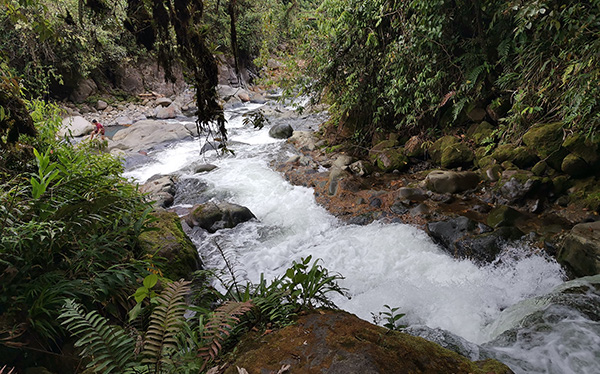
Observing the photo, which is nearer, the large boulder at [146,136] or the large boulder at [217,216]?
the large boulder at [217,216]

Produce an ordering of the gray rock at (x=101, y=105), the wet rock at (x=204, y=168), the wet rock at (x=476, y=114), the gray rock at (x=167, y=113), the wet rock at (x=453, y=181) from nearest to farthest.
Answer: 1. the wet rock at (x=453, y=181)
2. the wet rock at (x=476, y=114)
3. the wet rock at (x=204, y=168)
4. the gray rock at (x=167, y=113)
5. the gray rock at (x=101, y=105)

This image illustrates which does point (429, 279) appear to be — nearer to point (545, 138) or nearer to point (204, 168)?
point (545, 138)

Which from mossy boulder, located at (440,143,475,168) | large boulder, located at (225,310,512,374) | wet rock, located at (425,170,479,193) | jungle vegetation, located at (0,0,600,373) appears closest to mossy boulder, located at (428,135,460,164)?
mossy boulder, located at (440,143,475,168)

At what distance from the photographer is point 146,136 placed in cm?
1344

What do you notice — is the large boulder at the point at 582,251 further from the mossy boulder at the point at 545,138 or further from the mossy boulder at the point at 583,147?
the mossy boulder at the point at 545,138

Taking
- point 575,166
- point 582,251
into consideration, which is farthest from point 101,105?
point 582,251

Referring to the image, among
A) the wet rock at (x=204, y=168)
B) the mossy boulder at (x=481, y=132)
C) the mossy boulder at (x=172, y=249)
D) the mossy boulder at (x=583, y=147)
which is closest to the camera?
the mossy boulder at (x=172, y=249)

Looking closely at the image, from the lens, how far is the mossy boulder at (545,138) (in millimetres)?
5270

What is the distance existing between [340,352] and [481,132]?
6.80 meters

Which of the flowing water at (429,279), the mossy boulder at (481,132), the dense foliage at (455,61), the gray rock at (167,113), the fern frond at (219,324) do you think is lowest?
the flowing water at (429,279)

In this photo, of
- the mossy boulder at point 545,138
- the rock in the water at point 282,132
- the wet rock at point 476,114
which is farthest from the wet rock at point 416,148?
the rock in the water at point 282,132

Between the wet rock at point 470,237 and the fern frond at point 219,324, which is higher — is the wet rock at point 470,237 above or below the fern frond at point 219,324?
below

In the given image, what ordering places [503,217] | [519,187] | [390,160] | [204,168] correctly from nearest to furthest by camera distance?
[503,217] → [519,187] → [390,160] → [204,168]

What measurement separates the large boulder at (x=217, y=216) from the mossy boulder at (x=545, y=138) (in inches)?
231
